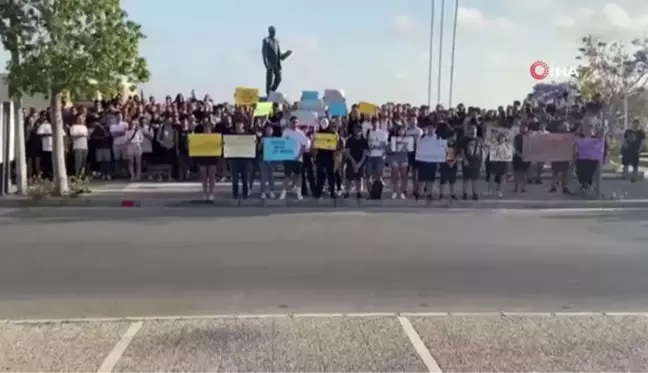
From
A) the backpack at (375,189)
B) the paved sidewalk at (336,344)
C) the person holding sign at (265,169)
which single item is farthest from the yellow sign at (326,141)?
the paved sidewalk at (336,344)

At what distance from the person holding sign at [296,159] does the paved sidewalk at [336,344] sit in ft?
40.1

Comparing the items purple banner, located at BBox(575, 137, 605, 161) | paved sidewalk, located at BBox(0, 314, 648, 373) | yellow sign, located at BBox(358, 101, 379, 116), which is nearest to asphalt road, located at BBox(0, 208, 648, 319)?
paved sidewalk, located at BBox(0, 314, 648, 373)

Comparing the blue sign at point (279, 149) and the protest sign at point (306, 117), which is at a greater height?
the protest sign at point (306, 117)

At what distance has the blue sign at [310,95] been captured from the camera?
88.8 feet

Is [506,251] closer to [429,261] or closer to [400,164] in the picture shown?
[429,261]

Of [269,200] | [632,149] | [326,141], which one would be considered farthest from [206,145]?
[632,149]

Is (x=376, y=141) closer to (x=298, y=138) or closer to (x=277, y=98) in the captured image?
(x=298, y=138)

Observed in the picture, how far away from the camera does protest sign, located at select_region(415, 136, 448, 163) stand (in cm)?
1992

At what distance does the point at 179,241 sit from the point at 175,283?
347 centimetres

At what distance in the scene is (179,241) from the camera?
13.7 meters

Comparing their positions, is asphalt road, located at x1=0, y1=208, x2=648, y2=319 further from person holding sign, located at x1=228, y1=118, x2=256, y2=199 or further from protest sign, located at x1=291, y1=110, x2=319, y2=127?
protest sign, located at x1=291, y1=110, x2=319, y2=127

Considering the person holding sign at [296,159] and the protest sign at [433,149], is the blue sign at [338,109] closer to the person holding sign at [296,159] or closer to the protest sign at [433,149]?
the person holding sign at [296,159]

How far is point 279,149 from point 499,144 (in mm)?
4885

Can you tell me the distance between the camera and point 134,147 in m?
22.9
